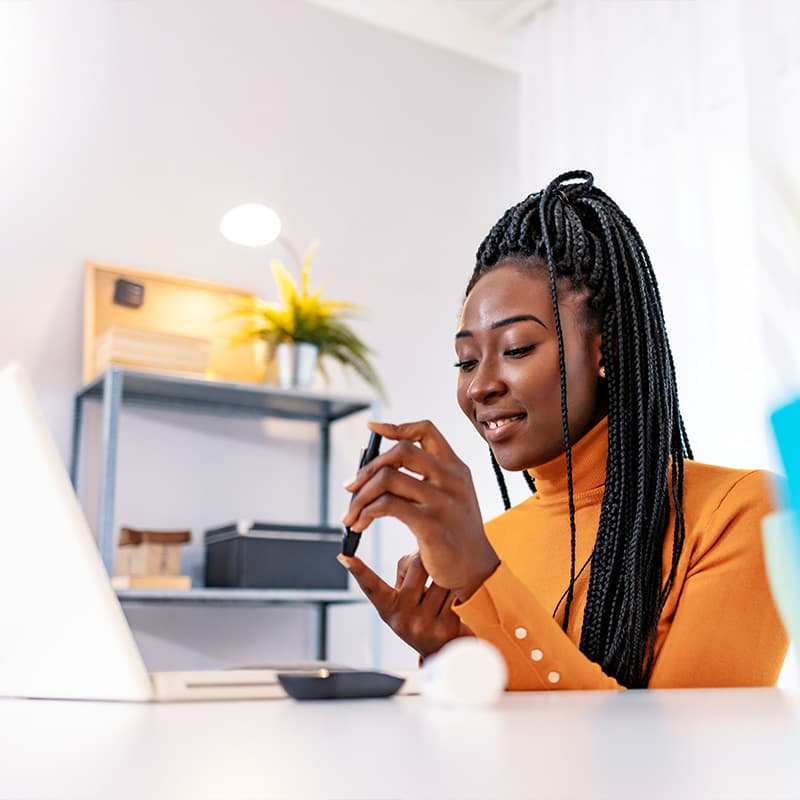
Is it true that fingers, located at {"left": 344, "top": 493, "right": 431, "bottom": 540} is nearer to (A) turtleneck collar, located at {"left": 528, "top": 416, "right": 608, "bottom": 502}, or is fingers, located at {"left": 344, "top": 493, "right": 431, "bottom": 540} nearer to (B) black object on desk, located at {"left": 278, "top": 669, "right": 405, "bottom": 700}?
(B) black object on desk, located at {"left": 278, "top": 669, "right": 405, "bottom": 700}

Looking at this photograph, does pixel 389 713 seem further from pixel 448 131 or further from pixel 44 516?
pixel 448 131

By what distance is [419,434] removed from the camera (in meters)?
0.77

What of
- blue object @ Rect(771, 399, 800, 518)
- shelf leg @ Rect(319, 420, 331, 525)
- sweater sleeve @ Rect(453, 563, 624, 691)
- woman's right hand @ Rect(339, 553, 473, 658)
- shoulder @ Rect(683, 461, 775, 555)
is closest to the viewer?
blue object @ Rect(771, 399, 800, 518)

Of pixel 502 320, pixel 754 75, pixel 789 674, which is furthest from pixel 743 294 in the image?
pixel 502 320

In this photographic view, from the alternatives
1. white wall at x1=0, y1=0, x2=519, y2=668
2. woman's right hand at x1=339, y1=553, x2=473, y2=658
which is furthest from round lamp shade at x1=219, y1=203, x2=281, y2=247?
woman's right hand at x1=339, y1=553, x2=473, y2=658

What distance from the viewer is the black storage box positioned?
2.51 metres

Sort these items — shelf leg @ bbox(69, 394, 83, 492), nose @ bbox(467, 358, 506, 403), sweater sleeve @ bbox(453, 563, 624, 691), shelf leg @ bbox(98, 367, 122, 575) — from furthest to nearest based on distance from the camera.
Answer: shelf leg @ bbox(69, 394, 83, 492)
shelf leg @ bbox(98, 367, 122, 575)
nose @ bbox(467, 358, 506, 403)
sweater sleeve @ bbox(453, 563, 624, 691)

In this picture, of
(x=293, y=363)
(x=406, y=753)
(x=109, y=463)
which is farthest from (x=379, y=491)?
(x=293, y=363)

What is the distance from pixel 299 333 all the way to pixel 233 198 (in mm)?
544

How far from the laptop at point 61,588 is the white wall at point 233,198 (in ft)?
7.05

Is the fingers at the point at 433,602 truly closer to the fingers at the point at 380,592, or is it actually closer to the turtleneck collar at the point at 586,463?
the fingers at the point at 380,592

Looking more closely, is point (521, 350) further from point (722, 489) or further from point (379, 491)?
point (379, 491)

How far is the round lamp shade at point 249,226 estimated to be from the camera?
116 inches

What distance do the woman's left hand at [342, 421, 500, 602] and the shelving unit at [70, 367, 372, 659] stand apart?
1629 millimetres
